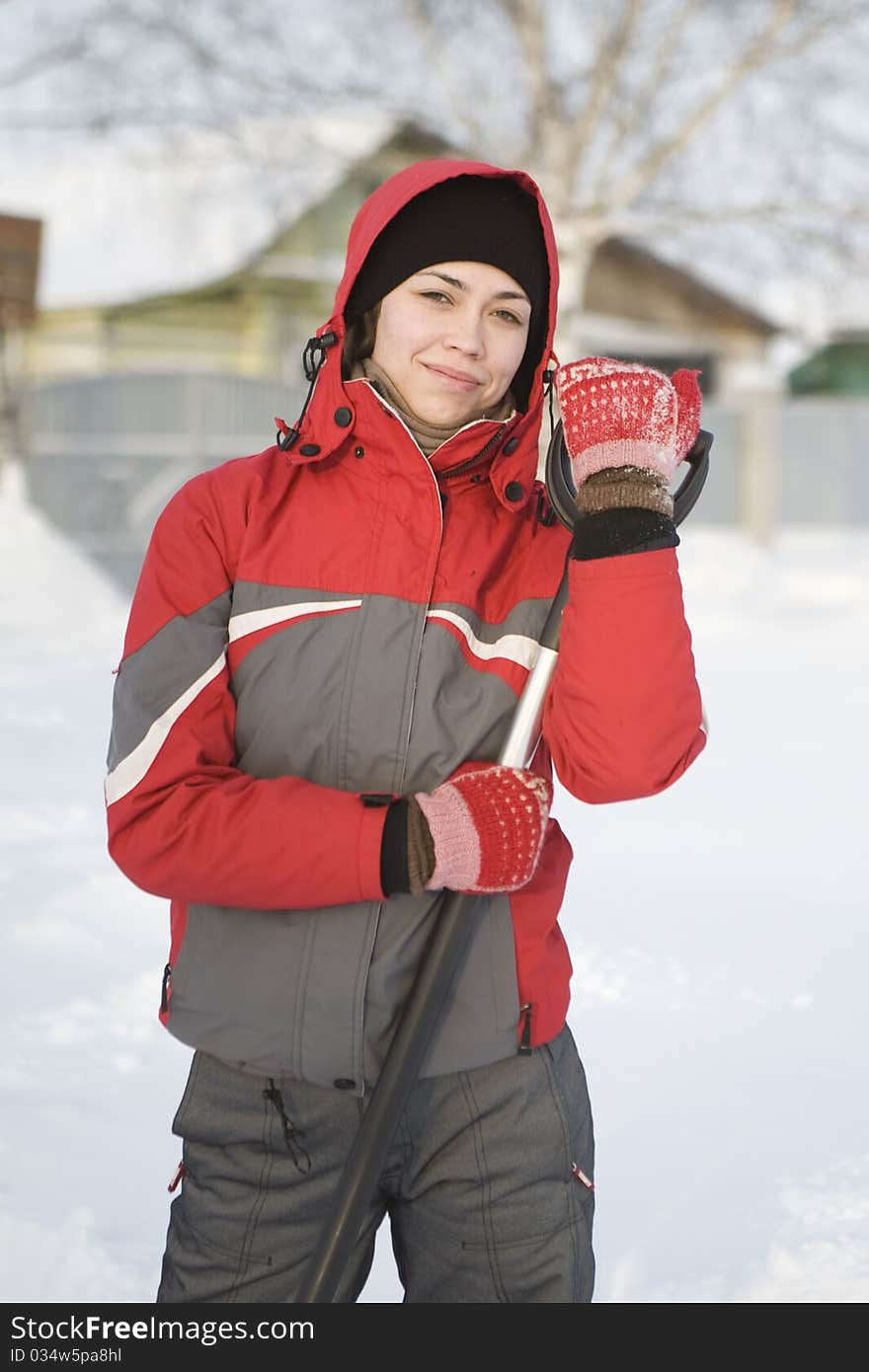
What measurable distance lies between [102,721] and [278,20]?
24.7ft

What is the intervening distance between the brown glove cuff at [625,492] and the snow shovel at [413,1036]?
49 millimetres

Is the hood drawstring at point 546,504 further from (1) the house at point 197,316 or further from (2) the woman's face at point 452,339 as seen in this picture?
(1) the house at point 197,316

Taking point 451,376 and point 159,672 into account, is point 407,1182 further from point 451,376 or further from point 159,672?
point 451,376

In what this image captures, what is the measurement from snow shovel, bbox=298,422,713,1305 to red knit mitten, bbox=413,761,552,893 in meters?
0.06

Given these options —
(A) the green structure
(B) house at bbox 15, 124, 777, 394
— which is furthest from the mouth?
(A) the green structure

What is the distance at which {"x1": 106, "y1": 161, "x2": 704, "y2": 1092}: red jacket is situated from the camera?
5.07ft

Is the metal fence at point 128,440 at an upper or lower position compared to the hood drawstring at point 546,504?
lower

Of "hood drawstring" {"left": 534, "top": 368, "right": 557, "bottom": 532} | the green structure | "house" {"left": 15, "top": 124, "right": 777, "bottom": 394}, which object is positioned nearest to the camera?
"hood drawstring" {"left": 534, "top": 368, "right": 557, "bottom": 532}

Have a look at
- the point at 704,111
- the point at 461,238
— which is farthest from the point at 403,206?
the point at 704,111

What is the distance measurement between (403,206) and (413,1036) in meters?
1.03

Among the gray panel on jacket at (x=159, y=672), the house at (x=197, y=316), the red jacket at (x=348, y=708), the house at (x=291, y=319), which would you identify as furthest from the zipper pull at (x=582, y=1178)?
the house at (x=291, y=319)

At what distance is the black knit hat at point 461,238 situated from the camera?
1.75m

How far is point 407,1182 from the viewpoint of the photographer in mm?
1689

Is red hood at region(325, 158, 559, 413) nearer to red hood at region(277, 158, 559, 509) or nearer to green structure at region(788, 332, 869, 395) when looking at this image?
red hood at region(277, 158, 559, 509)
